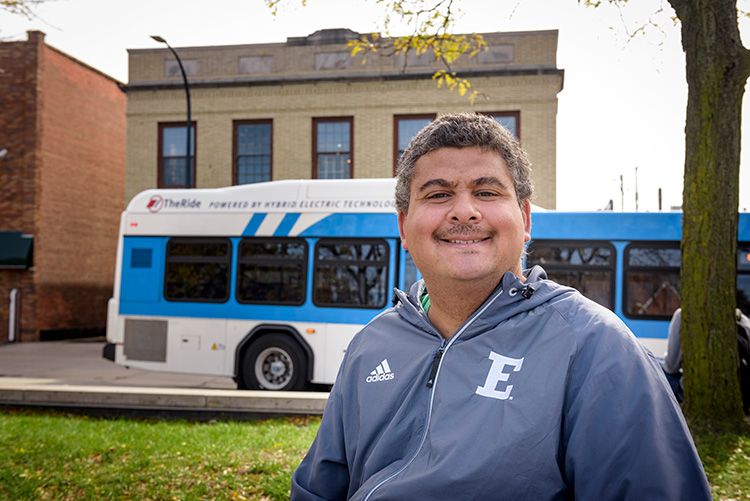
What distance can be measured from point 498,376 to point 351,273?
827 centimetres

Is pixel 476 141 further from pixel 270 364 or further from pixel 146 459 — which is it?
pixel 270 364

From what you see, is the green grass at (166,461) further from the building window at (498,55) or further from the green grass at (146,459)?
the building window at (498,55)

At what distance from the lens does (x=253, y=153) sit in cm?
1972

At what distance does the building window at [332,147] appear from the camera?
19297 millimetres

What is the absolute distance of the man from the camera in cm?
155

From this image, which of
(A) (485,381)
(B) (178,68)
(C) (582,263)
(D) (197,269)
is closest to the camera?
(A) (485,381)


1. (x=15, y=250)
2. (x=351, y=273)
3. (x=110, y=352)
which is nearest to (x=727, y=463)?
(x=351, y=273)

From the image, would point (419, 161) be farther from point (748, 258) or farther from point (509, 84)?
point (509, 84)

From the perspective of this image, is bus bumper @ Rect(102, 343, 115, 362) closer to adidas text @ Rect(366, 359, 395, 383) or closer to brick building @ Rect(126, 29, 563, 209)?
brick building @ Rect(126, 29, 563, 209)

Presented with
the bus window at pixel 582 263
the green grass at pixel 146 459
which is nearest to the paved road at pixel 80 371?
the green grass at pixel 146 459

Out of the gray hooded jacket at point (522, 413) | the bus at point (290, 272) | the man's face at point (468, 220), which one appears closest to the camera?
the gray hooded jacket at point (522, 413)

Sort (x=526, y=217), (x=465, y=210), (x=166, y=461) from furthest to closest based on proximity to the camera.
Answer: (x=166, y=461)
(x=526, y=217)
(x=465, y=210)

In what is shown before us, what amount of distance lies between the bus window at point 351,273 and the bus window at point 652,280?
12.2ft

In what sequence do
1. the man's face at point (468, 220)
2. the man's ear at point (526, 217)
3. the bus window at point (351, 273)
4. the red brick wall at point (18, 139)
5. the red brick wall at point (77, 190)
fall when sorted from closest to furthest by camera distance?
the man's face at point (468, 220) < the man's ear at point (526, 217) < the bus window at point (351, 273) < the red brick wall at point (18, 139) < the red brick wall at point (77, 190)
